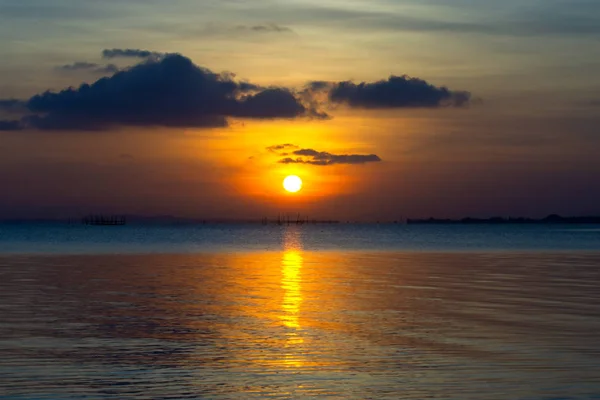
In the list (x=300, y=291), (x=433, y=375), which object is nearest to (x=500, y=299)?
(x=300, y=291)

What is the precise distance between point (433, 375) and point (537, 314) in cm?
1341

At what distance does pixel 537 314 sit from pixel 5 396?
2143 cm

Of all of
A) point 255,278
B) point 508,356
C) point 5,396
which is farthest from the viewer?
point 255,278

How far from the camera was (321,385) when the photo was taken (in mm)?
19812

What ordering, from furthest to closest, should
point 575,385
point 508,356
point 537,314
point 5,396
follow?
point 537,314 → point 508,356 → point 575,385 → point 5,396

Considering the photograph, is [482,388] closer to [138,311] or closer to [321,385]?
[321,385]

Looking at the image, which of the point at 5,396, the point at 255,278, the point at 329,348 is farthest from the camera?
the point at 255,278

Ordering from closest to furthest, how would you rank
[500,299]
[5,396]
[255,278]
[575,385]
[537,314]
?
1. [5,396]
2. [575,385]
3. [537,314]
4. [500,299]
5. [255,278]

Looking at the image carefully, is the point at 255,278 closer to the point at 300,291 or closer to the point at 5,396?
the point at 300,291

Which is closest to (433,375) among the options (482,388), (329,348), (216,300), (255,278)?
(482,388)

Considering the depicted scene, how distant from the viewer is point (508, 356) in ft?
77.2

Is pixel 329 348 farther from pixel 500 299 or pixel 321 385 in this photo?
pixel 500 299

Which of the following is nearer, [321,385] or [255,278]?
[321,385]

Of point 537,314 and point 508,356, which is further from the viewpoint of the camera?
point 537,314
